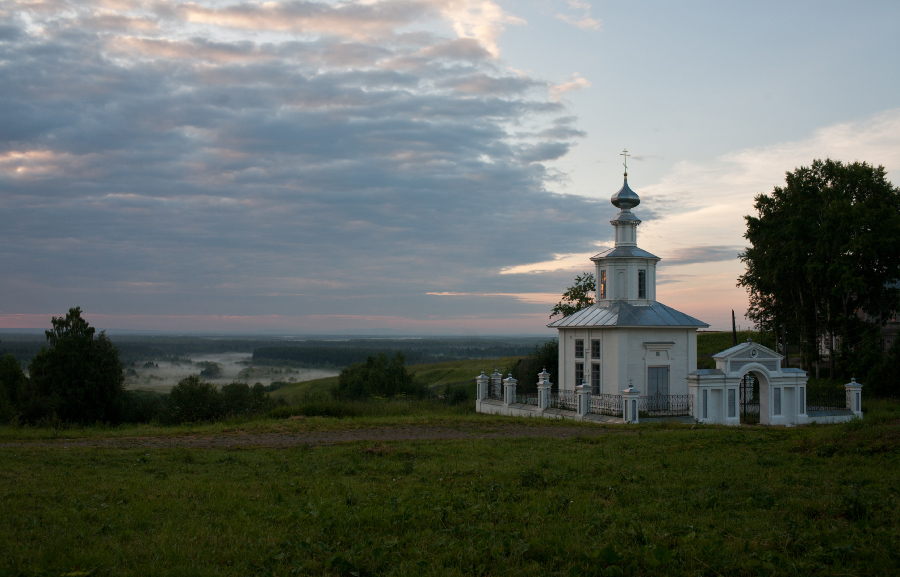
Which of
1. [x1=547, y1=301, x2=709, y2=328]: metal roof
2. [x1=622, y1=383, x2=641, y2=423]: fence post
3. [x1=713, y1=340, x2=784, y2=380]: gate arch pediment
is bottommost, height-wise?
[x1=622, y1=383, x2=641, y2=423]: fence post

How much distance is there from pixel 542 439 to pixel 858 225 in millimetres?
28968

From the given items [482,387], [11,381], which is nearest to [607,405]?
[482,387]

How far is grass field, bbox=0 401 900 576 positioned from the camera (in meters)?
5.35

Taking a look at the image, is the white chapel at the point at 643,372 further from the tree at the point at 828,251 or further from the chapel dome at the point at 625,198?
the tree at the point at 828,251

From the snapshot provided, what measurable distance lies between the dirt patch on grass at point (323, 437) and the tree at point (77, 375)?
15472 mm

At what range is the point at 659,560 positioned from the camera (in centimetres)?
523

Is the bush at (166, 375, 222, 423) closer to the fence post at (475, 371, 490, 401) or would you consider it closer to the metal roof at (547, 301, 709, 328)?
the fence post at (475, 371, 490, 401)

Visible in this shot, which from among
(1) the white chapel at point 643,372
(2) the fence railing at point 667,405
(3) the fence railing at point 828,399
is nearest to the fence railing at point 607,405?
(1) the white chapel at point 643,372

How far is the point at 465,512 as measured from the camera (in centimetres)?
709

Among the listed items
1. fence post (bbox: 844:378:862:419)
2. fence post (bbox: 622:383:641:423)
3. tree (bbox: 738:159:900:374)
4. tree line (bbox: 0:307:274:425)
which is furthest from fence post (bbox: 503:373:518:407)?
tree (bbox: 738:159:900:374)

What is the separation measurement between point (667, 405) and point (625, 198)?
9100 millimetres

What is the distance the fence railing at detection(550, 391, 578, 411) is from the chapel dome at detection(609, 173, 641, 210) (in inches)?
332

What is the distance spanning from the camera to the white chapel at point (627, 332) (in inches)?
920

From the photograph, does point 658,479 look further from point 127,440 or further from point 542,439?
point 127,440
